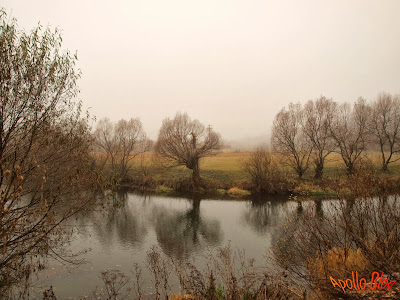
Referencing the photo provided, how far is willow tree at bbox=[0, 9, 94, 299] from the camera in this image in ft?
25.8

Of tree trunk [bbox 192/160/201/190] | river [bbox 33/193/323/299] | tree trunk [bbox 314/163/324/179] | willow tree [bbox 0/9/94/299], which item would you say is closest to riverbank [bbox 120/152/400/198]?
tree trunk [bbox 192/160/201/190]

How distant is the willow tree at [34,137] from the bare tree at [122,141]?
1244 inches

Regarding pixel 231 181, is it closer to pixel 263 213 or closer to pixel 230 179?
pixel 230 179

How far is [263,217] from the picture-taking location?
907 inches

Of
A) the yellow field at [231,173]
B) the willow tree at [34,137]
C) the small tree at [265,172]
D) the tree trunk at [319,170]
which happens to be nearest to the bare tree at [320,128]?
the tree trunk at [319,170]

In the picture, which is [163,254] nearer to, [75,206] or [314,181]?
[75,206]

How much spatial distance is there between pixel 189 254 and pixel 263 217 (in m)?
10.3

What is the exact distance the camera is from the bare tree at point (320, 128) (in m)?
36.0

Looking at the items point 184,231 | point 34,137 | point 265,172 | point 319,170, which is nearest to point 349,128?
point 319,170

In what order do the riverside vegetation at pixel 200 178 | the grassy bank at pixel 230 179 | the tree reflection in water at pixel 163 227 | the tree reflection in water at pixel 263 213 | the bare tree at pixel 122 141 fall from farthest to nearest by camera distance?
the bare tree at pixel 122 141 < the grassy bank at pixel 230 179 < the tree reflection in water at pixel 263 213 < the tree reflection in water at pixel 163 227 < the riverside vegetation at pixel 200 178

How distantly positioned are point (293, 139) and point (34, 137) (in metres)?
34.5

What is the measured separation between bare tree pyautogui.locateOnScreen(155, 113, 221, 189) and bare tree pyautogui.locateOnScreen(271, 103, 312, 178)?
9084 mm

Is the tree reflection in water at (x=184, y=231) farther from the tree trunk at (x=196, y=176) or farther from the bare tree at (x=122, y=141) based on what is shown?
the bare tree at (x=122, y=141)

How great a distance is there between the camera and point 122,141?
4356cm
